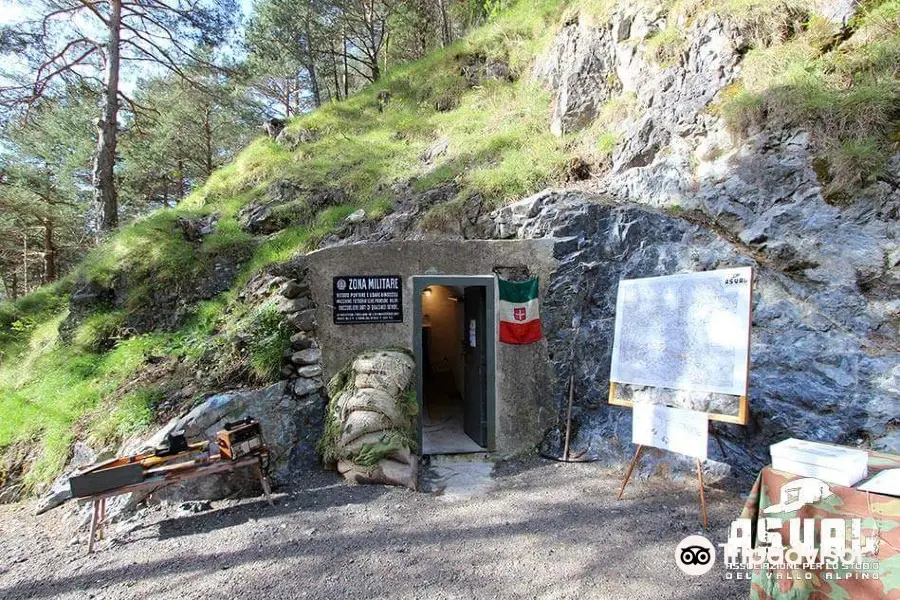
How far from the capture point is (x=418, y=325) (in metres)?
5.23

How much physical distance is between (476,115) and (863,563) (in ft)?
33.6

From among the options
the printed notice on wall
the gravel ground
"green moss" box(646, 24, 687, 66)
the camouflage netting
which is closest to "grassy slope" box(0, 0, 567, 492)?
the printed notice on wall

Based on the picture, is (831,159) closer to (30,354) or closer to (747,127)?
(747,127)

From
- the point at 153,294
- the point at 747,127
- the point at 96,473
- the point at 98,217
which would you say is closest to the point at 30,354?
the point at 153,294

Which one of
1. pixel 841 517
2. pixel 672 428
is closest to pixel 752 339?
pixel 672 428

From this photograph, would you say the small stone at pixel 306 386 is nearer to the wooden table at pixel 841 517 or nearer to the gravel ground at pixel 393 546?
the gravel ground at pixel 393 546

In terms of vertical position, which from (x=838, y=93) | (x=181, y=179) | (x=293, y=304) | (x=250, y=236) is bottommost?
(x=293, y=304)

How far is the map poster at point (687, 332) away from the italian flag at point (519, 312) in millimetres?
1258

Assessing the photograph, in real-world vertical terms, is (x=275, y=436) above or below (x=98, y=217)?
below

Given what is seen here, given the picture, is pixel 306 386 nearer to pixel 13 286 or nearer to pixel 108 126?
pixel 108 126

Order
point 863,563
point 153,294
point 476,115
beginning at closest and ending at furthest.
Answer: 1. point 863,563
2. point 153,294
3. point 476,115

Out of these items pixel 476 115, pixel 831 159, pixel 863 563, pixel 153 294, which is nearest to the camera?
pixel 863 563

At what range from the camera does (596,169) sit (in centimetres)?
670

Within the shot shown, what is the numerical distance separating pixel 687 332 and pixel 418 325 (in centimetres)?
291
